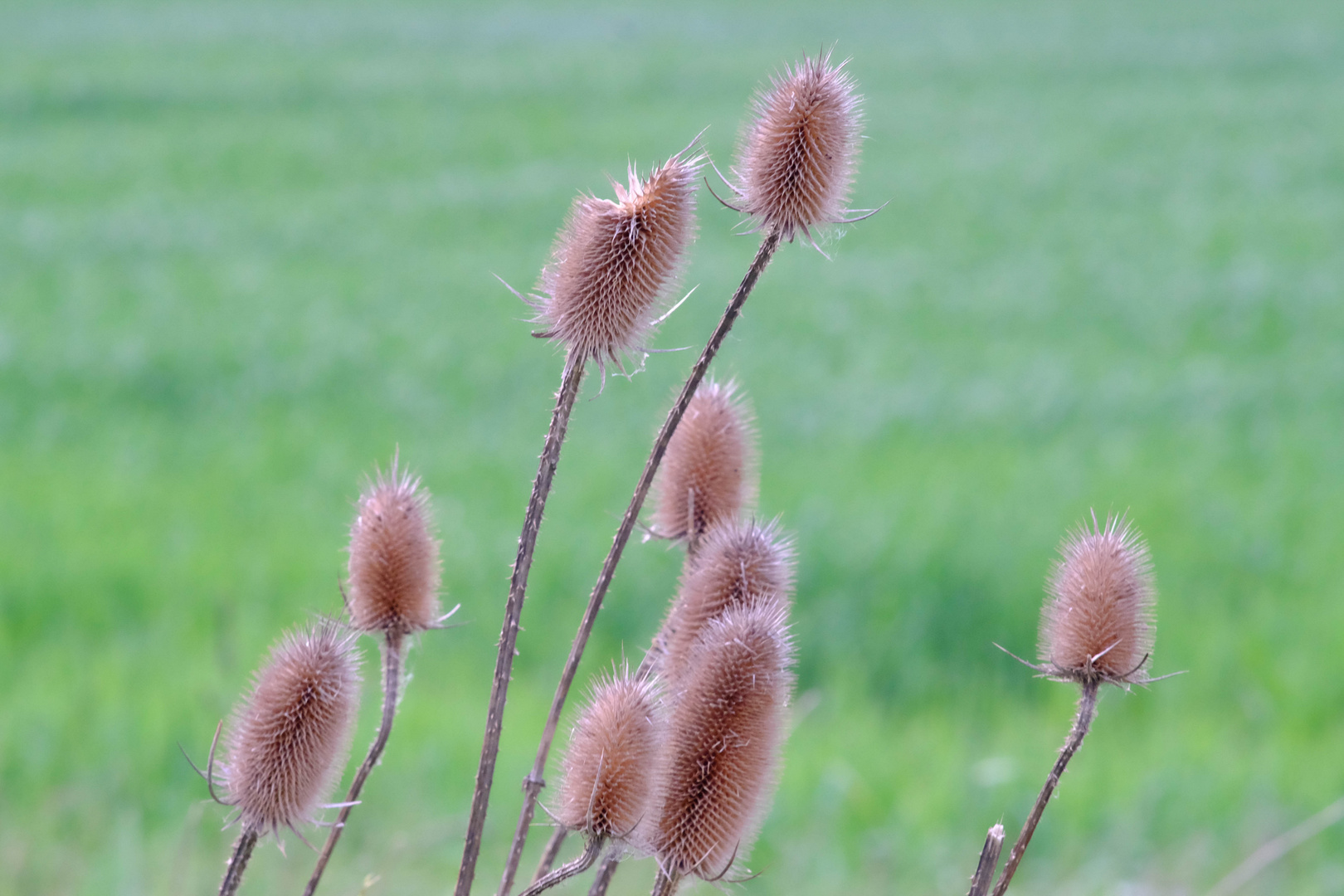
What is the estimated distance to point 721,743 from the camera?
92 cm

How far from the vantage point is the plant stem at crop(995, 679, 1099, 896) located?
86cm

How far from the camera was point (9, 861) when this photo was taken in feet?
12.3

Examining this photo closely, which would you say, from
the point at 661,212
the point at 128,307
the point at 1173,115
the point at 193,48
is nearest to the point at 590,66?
the point at 193,48

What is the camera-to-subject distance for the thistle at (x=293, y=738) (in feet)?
3.13

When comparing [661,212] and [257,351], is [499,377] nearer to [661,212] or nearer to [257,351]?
[257,351]

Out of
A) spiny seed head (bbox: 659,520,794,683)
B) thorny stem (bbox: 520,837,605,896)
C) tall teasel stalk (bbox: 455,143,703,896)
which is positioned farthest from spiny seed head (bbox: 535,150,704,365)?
thorny stem (bbox: 520,837,605,896)

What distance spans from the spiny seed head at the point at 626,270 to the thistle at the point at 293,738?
1.01 feet

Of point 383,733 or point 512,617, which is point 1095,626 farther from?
point 383,733

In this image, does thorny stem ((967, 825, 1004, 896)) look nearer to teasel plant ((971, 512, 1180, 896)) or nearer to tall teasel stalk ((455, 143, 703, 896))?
teasel plant ((971, 512, 1180, 896))

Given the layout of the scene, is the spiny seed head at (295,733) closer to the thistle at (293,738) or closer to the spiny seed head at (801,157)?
the thistle at (293,738)

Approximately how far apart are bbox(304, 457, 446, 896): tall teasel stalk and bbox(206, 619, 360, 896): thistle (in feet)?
0.20

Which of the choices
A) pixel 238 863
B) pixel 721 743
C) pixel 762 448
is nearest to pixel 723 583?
pixel 721 743

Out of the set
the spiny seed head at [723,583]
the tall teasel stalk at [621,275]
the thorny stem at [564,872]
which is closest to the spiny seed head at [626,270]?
the tall teasel stalk at [621,275]

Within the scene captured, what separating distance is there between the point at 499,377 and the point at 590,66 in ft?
56.8
